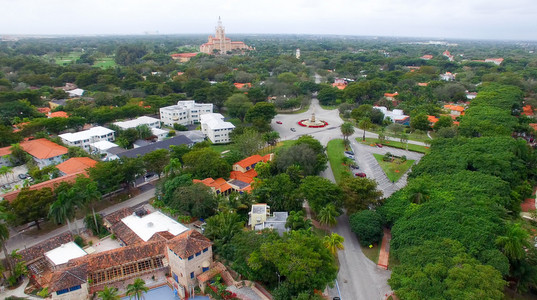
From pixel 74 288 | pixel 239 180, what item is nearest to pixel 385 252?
pixel 239 180

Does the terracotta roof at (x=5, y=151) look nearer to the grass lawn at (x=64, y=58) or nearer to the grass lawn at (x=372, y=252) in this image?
the grass lawn at (x=372, y=252)

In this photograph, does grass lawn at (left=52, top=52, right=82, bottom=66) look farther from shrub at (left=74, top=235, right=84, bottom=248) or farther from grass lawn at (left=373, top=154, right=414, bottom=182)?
grass lawn at (left=373, top=154, right=414, bottom=182)

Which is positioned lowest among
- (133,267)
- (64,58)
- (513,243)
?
(133,267)

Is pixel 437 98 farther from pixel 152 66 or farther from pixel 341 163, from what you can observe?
pixel 152 66

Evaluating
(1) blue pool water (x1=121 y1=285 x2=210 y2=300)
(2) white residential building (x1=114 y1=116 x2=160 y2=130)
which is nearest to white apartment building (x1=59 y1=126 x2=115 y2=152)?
(2) white residential building (x1=114 y1=116 x2=160 y2=130)

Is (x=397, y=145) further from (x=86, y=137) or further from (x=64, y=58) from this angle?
(x=64, y=58)

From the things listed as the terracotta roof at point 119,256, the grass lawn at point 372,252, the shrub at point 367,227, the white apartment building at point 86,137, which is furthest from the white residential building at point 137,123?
the grass lawn at point 372,252
